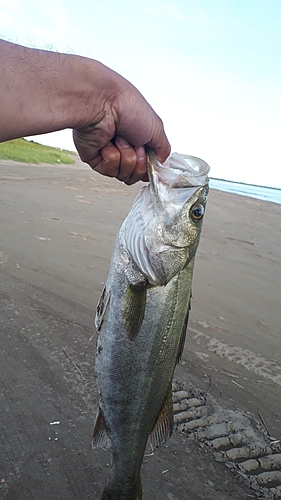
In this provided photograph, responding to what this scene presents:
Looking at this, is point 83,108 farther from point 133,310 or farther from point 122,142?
point 133,310

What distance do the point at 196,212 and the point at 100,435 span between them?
4.56ft

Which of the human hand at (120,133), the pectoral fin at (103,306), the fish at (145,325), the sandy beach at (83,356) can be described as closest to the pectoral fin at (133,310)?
the fish at (145,325)

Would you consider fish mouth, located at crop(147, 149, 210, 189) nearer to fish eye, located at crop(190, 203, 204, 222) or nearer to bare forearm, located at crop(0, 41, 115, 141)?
fish eye, located at crop(190, 203, 204, 222)

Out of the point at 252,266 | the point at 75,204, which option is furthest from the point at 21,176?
the point at 252,266

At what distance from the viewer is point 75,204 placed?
11.7 meters

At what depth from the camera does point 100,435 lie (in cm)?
243

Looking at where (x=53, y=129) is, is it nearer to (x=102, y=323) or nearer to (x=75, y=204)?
(x=102, y=323)

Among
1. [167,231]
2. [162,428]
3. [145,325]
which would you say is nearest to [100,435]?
[162,428]

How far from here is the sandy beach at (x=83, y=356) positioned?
8.95ft

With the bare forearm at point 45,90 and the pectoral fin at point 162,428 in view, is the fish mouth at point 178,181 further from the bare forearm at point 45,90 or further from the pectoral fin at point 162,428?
the pectoral fin at point 162,428

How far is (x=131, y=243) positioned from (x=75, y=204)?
9.44 metres

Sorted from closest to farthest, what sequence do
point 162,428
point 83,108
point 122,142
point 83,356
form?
point 83,108
point 162,428
point 122,142
point 83,356

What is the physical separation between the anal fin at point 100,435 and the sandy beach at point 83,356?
44 cm

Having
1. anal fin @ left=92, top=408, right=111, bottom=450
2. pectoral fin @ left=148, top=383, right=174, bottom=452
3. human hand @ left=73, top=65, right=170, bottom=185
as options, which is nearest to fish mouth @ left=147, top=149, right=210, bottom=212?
human hand @ left=73, top=65, right=170, bottom=185
